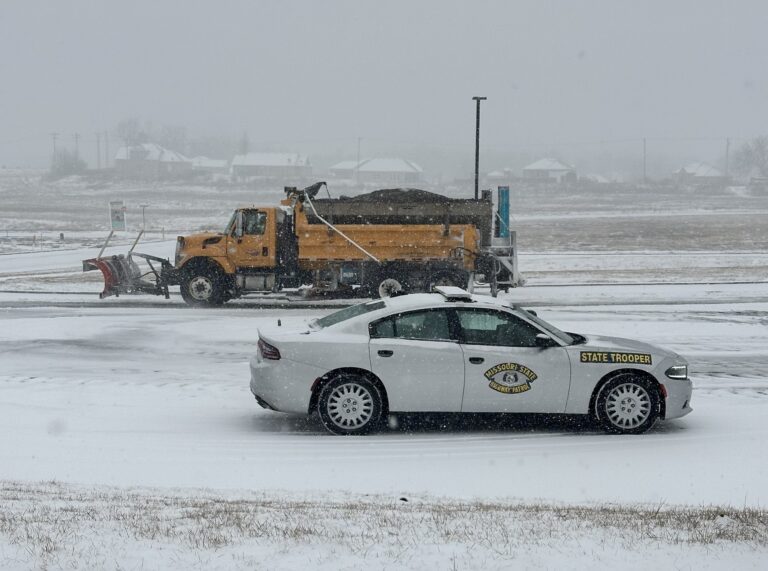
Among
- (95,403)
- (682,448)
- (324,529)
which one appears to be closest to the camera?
(324,529)

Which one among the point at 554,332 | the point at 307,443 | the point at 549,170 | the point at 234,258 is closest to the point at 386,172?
the point at 549,170

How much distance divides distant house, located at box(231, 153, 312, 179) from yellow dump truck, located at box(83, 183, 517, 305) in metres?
125

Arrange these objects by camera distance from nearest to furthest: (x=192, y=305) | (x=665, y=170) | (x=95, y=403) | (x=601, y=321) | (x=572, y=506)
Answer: (x=572, y=506)
(x=95, y=403)
(x=601, y=321)
(x=192, y=305)
(x=665, y=170)

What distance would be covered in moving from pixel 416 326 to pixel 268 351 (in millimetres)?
1466

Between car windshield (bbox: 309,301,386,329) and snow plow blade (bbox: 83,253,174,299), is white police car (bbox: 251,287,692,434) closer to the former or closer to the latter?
car windshield (bbox: 309,301,386,329)

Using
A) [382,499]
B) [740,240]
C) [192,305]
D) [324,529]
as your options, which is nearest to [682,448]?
[382,499]

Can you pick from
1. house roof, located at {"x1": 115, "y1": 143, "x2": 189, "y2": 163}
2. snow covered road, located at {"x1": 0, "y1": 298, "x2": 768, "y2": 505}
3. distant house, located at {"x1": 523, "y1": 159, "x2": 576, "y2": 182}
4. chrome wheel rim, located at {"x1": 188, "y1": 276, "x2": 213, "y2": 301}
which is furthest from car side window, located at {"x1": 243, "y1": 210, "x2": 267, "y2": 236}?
house roof, located at {"x1": 115, "y1": 143, "x2": 189, "y2": 163}

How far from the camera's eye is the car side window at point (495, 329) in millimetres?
9117

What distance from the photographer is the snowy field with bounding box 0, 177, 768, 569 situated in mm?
5004

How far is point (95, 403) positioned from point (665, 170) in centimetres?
19761

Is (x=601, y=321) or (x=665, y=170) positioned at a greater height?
(x=665, y=170)

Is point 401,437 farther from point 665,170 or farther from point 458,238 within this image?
point 665,170

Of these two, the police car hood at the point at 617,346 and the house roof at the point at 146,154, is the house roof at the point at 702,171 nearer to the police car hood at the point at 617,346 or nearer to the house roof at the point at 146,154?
the house roof at the point at 146,154

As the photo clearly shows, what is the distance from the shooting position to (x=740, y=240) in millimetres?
43156
